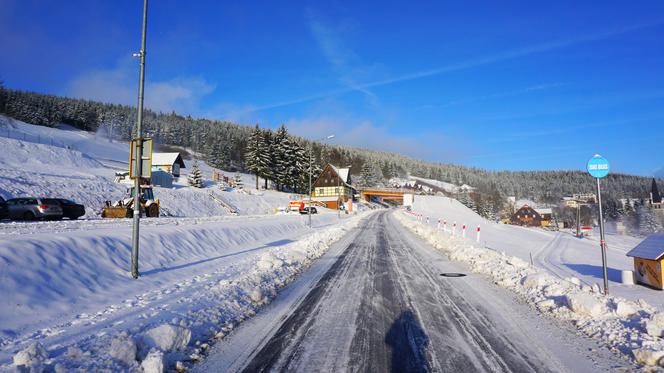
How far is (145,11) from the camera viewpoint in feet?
31.8

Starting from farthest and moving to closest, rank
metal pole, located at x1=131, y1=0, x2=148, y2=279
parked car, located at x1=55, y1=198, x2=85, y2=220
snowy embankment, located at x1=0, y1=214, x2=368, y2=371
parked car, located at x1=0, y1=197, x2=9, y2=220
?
1. parked car, located at x1=55, y1=198, x2=85, y2=220
2. parked car, located at x1=0, y1=197, x2=9, y2=220
3. metal pole, located at x1=131, y1=0, x2=148, y2=279
4. snowy embankment, located at x1=0, y1=214, x2=368, y2=371

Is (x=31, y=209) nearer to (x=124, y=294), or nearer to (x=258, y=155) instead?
(x=124, y=294)

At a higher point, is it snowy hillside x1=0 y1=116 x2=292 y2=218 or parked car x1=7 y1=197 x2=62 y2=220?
snowy hillside x1=0 y1=116 x2=292 y2=218

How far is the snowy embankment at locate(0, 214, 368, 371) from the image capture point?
486 centimetres

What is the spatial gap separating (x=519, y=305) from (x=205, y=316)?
245 inches

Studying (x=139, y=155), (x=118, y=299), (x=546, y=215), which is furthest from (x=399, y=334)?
(x=546, y=215)

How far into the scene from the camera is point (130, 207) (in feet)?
85.0

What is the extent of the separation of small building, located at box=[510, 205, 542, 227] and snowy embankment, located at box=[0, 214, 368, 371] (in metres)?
118

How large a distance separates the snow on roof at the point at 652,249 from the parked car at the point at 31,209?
26.1m

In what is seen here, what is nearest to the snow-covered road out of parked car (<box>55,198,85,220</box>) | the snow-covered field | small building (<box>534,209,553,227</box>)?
the snow-covered field

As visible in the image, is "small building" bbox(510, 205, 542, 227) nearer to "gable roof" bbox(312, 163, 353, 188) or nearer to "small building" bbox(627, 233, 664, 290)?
"gable roof" bbox(312, 163, 353, 188)

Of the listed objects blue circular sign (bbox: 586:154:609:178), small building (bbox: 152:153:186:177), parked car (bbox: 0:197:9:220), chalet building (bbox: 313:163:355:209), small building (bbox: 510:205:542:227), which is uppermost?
small building (bbox: 152:153:186:177)

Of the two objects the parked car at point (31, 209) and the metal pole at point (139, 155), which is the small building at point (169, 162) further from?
the metal pole at point (139, 155)

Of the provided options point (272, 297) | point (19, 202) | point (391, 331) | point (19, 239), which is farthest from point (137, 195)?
point (19, 202)
